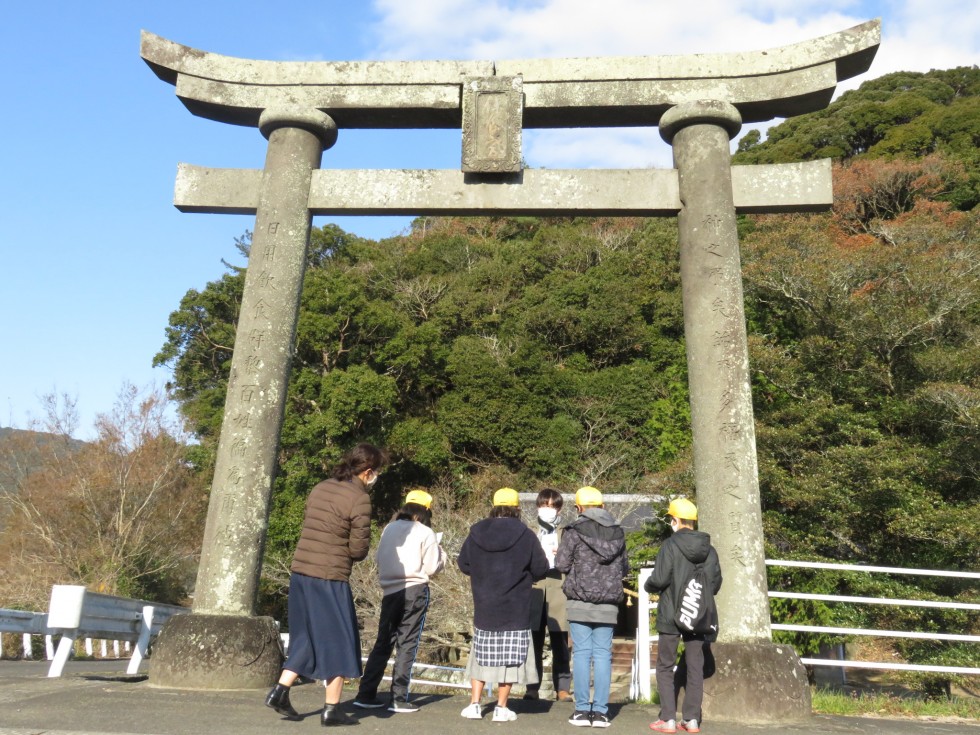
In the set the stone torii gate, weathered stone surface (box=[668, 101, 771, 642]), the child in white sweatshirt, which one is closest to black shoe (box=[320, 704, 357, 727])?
the child in white sweatshirt

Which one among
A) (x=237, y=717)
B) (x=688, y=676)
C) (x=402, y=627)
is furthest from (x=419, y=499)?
(x=688, y=676)

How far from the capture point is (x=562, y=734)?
415cm

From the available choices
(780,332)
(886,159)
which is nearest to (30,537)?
(780,332)

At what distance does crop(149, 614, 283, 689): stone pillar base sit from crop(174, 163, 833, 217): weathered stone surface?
134 inches

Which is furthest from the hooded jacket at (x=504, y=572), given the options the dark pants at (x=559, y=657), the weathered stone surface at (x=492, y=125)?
the weathered stone surface at (x=492, y=125)

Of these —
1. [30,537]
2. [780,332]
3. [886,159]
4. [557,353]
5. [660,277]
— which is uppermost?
[886,159]

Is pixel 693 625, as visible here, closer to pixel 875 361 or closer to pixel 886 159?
pixel 875 361

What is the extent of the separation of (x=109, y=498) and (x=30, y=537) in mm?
2504

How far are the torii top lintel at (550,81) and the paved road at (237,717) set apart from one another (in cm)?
473

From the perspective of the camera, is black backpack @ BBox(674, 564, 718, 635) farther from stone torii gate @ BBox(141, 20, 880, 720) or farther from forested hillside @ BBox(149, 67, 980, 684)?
forested hillside @ BBox(149, 67, 980, 684)

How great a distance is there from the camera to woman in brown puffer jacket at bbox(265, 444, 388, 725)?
4.14 meters

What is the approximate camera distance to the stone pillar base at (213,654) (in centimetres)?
532

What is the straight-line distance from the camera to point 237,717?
4270 millimetres

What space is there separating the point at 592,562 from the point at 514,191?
130 inches
